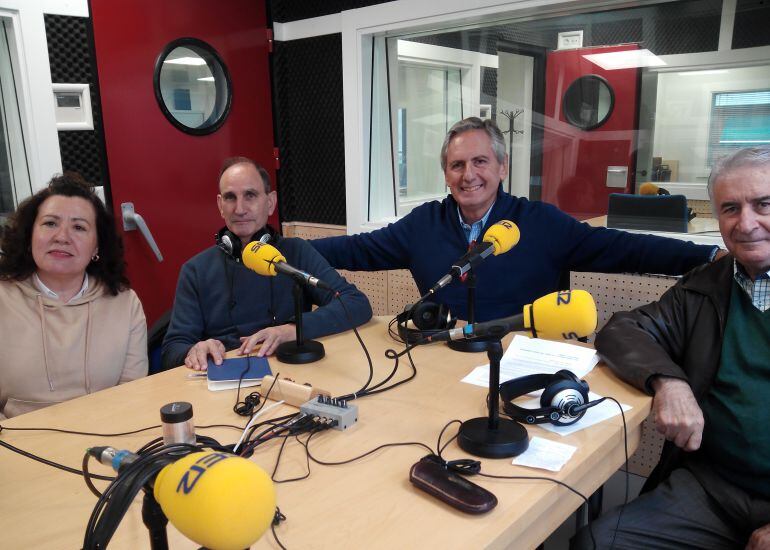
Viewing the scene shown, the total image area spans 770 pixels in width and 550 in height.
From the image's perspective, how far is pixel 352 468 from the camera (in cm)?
127

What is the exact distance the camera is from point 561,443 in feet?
4.44

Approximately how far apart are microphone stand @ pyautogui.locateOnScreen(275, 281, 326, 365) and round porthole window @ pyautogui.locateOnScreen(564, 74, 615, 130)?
7.44ft

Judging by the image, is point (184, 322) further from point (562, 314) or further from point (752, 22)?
point (752, 22)

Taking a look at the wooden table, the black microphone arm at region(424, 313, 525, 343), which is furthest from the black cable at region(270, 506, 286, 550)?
the black microphone arm at region(424, 313, 525, 343)

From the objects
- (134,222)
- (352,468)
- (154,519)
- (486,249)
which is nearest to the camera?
(154,519)

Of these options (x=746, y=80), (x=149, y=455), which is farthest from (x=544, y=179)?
(x=149, y=455)

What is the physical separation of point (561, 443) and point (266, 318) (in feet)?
4.77

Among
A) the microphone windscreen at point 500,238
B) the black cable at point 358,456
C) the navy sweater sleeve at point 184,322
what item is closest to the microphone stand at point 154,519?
the black cable at point 358,456

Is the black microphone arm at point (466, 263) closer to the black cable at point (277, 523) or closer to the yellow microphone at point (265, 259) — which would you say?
the yellow microphone at point (265, 259)

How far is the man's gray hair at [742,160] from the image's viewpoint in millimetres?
1760

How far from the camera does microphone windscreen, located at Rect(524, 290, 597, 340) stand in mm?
1411

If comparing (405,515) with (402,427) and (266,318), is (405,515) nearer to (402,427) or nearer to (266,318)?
→ (402,427)

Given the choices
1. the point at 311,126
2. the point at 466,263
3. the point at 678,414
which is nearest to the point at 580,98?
the point at 311,126

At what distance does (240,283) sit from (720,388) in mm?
1781
